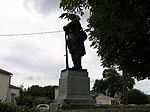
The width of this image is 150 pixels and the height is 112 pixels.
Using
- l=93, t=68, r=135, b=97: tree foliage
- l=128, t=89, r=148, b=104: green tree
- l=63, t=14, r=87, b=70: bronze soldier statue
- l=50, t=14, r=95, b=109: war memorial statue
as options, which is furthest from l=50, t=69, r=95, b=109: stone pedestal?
l=93, t=68, r=135, b=97: tree foliage

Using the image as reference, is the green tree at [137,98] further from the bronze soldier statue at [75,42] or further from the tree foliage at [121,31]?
the bronze soldier statue at [75,42]

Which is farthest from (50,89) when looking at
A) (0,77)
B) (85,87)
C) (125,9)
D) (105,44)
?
(125,9)

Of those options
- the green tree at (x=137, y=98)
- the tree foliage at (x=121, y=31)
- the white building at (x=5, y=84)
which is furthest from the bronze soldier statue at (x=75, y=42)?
the green tree at (x=137, y=98)

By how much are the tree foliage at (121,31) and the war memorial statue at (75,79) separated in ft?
3.09

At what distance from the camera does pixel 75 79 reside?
42.3 feet

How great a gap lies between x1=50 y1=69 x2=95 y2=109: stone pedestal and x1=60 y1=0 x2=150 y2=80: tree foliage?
6.82 feet

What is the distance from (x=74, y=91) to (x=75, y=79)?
490 millimetres

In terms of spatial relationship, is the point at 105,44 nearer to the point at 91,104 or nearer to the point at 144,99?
the point at 91,104

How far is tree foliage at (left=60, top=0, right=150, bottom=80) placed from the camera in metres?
8.22

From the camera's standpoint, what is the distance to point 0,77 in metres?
44.1

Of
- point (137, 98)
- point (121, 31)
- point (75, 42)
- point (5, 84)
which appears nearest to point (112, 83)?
point (137, 98)

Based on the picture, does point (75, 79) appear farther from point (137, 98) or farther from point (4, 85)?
point (137, 98)

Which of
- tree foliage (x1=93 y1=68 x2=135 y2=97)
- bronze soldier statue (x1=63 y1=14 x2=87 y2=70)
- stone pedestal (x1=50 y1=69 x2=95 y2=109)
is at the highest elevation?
→ tree foliage (x1=93 y1=68 x2=135 y2=97)

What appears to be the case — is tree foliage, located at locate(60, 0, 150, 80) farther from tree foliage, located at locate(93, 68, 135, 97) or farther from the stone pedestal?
tree foliage, located at locate(93, 68, 135, 97)
